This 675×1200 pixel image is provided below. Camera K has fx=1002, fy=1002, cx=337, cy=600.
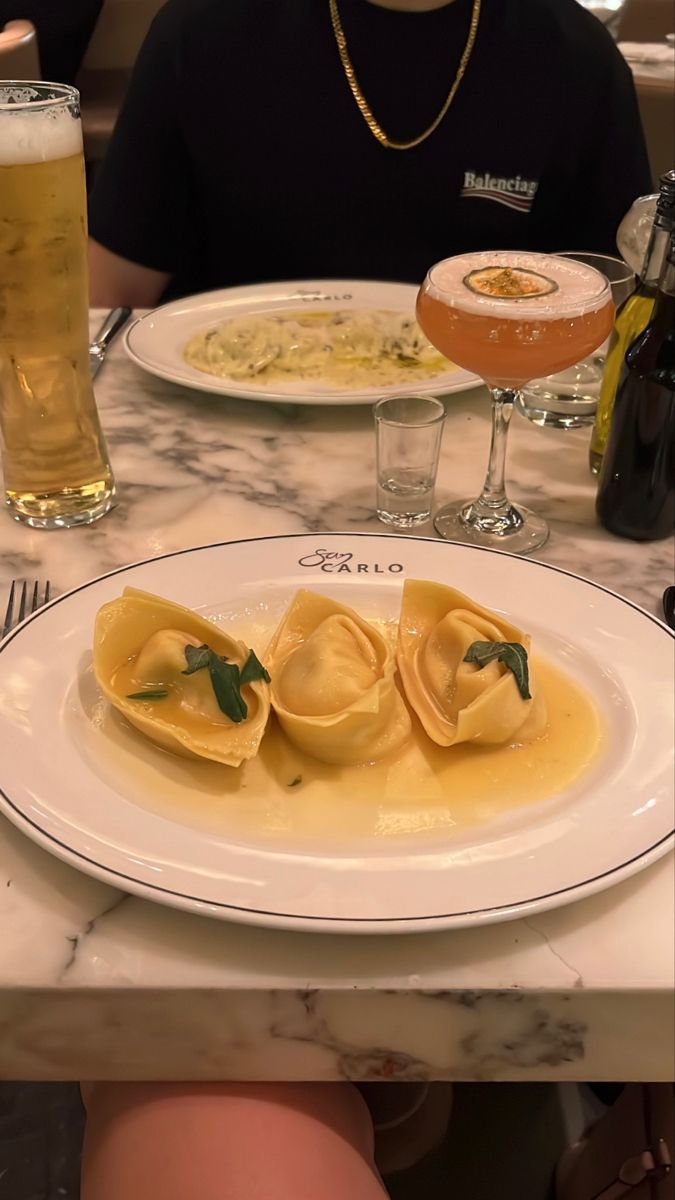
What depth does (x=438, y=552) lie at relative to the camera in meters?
0.95

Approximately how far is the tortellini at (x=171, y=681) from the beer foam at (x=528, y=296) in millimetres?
438

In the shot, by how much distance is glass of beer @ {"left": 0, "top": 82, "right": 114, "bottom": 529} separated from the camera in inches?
35.7

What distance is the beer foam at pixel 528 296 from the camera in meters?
0.97

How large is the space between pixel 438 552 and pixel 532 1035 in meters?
0.45

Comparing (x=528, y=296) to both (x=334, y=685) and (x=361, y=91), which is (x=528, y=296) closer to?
(x=334, y=685)

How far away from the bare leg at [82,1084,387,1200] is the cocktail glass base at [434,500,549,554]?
1.86 feet

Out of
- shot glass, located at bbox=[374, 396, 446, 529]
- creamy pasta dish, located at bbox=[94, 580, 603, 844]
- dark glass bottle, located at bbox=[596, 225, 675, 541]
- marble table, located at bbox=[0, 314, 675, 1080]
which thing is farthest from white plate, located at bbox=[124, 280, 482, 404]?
marble table, located at bbox=[0, 314, 675, 1080]

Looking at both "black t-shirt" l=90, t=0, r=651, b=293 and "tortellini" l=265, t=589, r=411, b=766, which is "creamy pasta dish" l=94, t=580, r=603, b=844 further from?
"black t-shirt" l=90, t=0, r=651, b=293

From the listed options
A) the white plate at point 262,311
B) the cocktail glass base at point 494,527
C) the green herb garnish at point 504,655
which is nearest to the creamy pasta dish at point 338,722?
the green herb garnish at point 504,655

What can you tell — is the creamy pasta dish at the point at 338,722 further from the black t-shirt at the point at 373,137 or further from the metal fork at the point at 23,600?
the black t-shirt at the point at 373,137

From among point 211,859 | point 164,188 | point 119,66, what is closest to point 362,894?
point 211,859

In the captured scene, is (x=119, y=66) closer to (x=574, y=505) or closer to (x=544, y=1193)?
(x=574, y=505)

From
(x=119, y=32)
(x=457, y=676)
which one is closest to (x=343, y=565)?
(x=457, y=676)

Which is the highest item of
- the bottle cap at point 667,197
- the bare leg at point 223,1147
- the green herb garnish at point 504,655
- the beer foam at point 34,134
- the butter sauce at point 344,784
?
the beer foam at point 34,134
